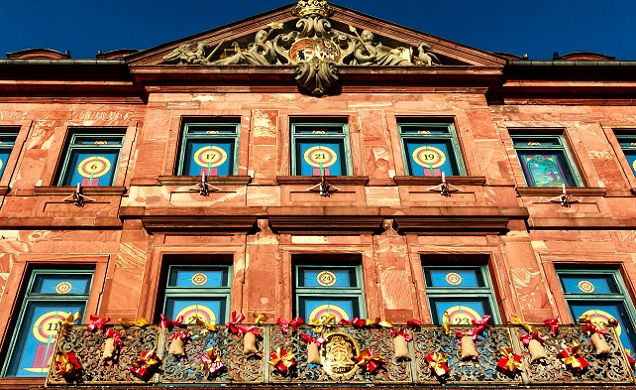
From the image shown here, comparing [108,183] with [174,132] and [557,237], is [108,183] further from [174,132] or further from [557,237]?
[557,237]

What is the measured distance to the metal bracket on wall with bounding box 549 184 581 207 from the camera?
13.1 m

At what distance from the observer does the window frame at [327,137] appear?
44.2 feet

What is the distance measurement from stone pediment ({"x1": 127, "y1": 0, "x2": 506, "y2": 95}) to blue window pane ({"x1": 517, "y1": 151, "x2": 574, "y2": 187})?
215 centimetres

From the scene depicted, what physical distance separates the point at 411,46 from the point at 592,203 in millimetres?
5103

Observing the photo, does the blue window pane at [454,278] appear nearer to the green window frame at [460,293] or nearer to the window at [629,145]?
the green window frame at [460,293]

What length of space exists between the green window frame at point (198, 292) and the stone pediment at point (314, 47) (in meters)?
4.67

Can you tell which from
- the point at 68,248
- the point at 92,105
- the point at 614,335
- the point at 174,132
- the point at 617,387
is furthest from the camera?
the point at 92,105

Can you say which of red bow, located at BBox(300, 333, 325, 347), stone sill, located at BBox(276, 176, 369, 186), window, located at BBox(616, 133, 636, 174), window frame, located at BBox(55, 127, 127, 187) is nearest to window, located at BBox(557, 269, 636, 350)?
window, located at BBox(616, 133, 636, 174)

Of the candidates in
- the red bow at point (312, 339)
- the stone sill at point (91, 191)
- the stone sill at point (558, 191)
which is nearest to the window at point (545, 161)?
the stone sill at point (558, 191)

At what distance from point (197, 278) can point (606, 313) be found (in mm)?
6581

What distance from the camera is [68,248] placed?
12125 mm

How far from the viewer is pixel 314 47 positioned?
15.5 m

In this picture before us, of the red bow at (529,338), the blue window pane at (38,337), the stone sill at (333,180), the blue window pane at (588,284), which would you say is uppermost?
the stone sill at (333,180)

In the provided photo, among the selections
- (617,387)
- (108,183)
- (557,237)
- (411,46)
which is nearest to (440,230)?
(557,237)
